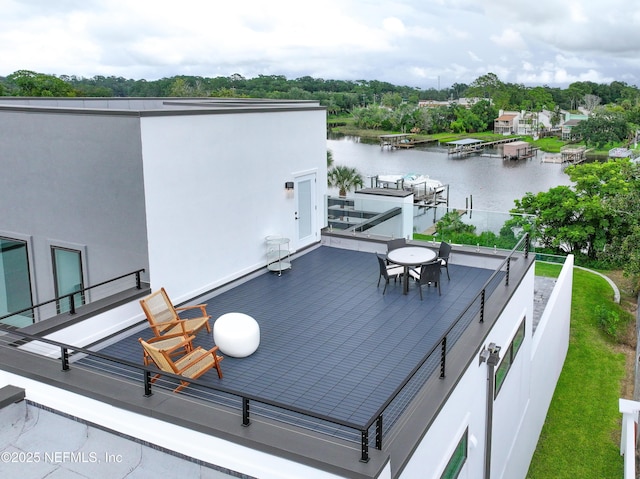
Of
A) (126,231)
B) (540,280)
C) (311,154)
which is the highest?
(311,154)

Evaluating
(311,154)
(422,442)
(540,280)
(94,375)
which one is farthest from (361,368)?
(540,280)

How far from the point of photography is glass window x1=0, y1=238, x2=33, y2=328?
31.1 ft

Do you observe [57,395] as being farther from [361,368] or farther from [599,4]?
[599,4]

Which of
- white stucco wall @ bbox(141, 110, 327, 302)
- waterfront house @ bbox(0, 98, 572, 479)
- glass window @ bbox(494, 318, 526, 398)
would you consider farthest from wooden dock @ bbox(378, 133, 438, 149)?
glass window @ bbox(494, 318, 526, 398)

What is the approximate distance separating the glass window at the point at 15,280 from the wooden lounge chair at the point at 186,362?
404 centimetres

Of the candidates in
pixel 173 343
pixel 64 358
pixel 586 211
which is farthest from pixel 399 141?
pixel 64 358

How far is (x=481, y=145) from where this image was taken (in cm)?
7788

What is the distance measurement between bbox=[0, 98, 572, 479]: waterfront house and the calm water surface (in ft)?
108

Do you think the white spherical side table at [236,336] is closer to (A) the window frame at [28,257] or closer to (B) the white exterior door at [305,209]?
(A) the window frame at [28,257]

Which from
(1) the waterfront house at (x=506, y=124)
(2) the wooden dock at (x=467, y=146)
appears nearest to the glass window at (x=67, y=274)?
(2) the wooden dock at (x=467, y=146)

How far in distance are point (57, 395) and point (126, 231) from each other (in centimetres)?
297

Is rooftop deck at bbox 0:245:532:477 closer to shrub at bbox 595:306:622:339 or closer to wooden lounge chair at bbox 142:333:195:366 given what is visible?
wooden lounge chair at bbox 142:333:195:366

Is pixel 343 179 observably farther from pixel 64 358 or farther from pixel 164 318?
pixel 64 358

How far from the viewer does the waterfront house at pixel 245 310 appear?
17.4ft
